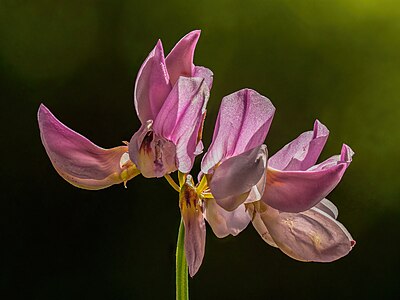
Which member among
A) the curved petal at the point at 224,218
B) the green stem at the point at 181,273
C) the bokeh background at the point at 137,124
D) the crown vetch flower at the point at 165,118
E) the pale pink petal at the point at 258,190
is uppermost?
the crown vetch flower at the point at 165,118

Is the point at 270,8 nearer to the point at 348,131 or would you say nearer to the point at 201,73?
the point at 348,131

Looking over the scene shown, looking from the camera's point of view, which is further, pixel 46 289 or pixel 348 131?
pixel 348 131

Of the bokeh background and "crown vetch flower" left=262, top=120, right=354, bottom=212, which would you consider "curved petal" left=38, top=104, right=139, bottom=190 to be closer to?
"crown vetch flower" left=262, top=120, right=354, bottom=212

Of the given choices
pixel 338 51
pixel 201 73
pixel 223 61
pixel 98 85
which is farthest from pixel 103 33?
pixel 201 73

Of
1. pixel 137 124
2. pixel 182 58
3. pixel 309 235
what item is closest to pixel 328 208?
pixel 309 235

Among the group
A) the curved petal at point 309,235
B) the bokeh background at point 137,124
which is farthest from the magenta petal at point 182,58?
the bokeh background at point 137,124

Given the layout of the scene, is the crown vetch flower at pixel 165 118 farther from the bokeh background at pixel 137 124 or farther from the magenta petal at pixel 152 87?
the bokeh background at pixel 137 124

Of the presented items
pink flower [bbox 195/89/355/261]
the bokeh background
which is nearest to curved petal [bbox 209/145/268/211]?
pink flower [bbox 195/89/355/261]
